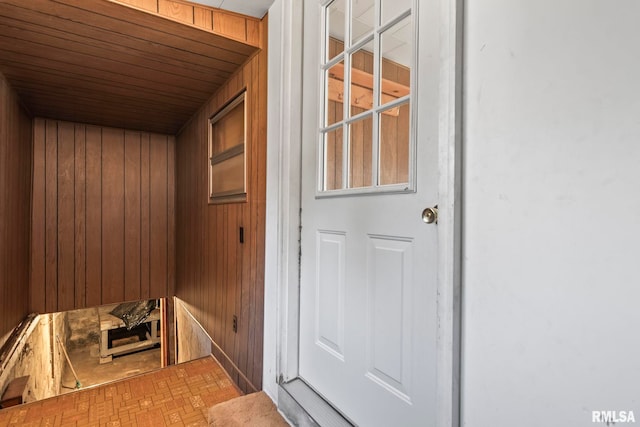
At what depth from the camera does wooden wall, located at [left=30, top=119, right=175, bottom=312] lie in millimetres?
3348

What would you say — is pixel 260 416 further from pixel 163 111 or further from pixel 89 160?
pixel 89 160

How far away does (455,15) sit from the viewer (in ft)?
2.70

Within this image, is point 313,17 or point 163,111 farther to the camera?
point 163,111

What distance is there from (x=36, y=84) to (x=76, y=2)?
134 cm

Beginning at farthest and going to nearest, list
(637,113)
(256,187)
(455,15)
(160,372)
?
(160,372) → (256,187) → (455,15) → (637,113)

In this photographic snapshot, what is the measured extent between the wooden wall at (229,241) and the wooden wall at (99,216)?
0.47 metres

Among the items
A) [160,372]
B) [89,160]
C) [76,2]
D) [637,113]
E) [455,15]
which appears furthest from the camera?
[89,160]

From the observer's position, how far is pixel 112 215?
3686mm

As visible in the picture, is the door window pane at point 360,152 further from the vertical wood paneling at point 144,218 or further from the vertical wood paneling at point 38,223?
the vertical wood paneling at point 38,223

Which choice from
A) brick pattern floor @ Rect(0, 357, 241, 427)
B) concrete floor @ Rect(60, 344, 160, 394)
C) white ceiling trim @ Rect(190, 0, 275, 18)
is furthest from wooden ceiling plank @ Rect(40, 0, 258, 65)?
concrete floor @ Rect(60, 344, 160, 394)

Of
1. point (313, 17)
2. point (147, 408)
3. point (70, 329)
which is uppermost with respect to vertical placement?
point (313, 17)

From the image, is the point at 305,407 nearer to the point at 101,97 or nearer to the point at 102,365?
the point at 101,97

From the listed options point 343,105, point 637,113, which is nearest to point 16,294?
point 343,105

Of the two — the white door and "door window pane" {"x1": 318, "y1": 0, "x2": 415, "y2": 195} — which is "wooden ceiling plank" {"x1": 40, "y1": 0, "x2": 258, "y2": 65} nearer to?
the white door
